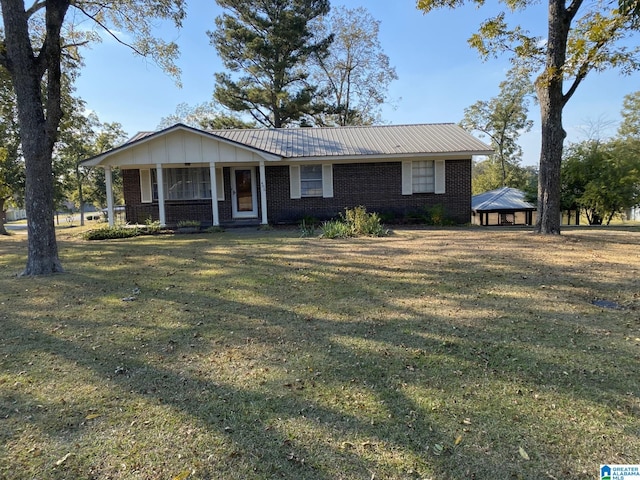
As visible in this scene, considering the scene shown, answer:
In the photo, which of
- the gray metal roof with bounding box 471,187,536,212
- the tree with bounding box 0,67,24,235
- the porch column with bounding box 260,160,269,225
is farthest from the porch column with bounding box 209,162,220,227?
the gray metal roof with bounding box 471,187,536,212

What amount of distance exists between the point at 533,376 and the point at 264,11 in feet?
96.8

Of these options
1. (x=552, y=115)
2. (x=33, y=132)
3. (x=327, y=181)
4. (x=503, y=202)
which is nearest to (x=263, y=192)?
(x=327, y=181)

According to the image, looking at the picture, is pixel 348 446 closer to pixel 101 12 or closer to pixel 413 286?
pixel 413 286

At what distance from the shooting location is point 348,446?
240 cm

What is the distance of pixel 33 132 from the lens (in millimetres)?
6910

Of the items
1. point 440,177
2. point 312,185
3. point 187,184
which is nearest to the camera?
point 440,177

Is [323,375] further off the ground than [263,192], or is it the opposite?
[263,192]

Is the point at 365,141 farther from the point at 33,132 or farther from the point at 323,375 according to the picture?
the point at 323,375

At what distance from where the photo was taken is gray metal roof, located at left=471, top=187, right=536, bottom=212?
23297mm

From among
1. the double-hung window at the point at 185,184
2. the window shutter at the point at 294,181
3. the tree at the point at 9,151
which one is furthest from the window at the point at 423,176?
the tree at the point at 9,151

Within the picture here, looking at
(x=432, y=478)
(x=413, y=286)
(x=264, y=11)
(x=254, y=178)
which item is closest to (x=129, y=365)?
(x=432, y=478)

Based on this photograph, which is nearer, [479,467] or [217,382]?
[479,467]

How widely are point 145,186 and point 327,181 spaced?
702 centimetres

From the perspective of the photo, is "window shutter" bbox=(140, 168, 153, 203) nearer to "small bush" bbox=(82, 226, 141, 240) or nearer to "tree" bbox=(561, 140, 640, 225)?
"small bush" bbox=(82, 226, 141, 240)
